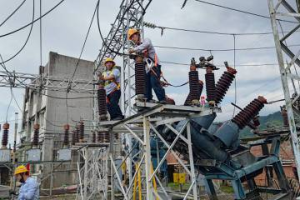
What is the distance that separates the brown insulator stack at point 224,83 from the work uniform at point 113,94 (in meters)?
2.31

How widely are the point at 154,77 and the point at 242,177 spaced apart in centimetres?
327

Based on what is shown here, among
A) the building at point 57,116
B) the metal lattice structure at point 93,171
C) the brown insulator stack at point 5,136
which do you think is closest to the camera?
the metal lattice structure at point 93,171

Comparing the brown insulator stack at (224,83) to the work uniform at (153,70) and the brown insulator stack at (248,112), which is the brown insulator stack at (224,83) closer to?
the brown insulator stack at (248,112)

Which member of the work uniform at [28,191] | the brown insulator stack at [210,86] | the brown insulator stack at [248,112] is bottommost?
the work uniform at [28,191]

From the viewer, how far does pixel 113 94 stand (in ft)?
21.7

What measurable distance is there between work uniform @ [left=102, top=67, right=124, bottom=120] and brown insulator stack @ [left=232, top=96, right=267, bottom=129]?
2706 mm

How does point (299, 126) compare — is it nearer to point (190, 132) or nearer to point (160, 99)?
point (190, 132)

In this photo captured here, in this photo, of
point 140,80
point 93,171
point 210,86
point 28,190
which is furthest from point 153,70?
point 93,171

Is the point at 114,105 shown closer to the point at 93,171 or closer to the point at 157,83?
the point at 157,83

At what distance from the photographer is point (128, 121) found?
6.08 metres

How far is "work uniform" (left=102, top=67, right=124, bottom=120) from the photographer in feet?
21.6

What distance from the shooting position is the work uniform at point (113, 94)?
6586 mm

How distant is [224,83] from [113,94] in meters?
2.59

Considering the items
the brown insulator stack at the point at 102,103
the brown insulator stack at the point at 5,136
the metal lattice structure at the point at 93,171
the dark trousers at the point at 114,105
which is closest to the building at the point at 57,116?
the brown insulator stack at the point at 5,136
